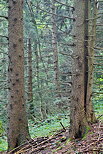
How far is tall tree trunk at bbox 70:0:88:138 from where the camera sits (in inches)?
180

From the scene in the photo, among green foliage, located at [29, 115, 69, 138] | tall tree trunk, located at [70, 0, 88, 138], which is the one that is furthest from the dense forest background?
tall tree trunk, located at [70, 0, 88, 138]

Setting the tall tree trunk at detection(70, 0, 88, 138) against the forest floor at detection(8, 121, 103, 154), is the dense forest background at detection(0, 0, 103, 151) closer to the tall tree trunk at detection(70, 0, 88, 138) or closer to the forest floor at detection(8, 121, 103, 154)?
the tall tree trunk at detection(70, 0, 88, 138)

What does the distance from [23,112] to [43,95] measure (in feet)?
21.3

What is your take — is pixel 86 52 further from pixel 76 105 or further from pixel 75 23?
pixel 76 105

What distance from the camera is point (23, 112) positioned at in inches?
226

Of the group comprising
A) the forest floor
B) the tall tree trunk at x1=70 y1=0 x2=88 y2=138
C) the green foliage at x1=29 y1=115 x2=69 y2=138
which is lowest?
the green foliage at x1=29 y1=115 x2=69 y2=138

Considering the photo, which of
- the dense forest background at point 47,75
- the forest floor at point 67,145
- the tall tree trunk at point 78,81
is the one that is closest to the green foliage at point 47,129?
the dense forest background at point 47,75

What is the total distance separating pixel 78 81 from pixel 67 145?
140 centimetres

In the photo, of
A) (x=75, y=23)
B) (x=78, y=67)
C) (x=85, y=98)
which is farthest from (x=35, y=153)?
(x=75, y=23)

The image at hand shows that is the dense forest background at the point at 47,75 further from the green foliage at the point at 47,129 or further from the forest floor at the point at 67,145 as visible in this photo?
the forest floor at the point at 67,145

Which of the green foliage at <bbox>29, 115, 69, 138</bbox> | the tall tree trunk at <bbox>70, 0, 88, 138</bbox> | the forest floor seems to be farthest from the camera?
the green foliage at <bbox>29, 115, 69, 138</bbox>

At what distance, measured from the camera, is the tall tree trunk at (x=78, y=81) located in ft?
15.0

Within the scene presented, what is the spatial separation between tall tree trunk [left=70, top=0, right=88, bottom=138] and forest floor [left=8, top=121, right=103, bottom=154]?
234 millimetres

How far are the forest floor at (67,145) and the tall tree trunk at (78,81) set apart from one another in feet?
0.77
